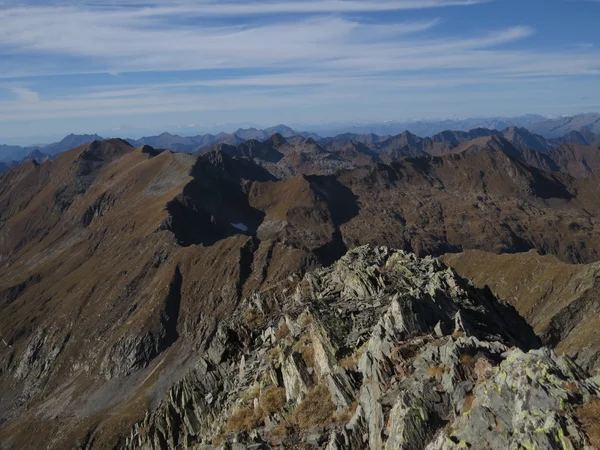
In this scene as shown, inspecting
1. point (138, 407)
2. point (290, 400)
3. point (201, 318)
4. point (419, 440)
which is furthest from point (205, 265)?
point (419, 440)

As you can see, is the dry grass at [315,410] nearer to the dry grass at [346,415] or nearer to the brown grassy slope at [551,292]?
the dry grass at [346,415]

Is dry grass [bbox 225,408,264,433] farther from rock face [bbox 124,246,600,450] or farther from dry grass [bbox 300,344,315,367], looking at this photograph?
dry grass [bbox 300,344,315,367]

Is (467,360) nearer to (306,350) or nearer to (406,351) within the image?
(406,351)

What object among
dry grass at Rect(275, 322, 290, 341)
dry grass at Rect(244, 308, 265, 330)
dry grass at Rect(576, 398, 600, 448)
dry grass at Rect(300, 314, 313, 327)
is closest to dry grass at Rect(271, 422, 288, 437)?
dry grass at Rect(300, 314, 313, 327)

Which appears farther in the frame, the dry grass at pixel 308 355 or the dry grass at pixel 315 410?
the dry grass at pixel 308 355

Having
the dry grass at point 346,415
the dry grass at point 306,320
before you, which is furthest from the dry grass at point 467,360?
the dry grass at point 306,320

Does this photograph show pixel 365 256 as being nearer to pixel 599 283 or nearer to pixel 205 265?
pixel 599 283

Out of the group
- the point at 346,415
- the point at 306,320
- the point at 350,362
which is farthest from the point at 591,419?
the point at 306,320
